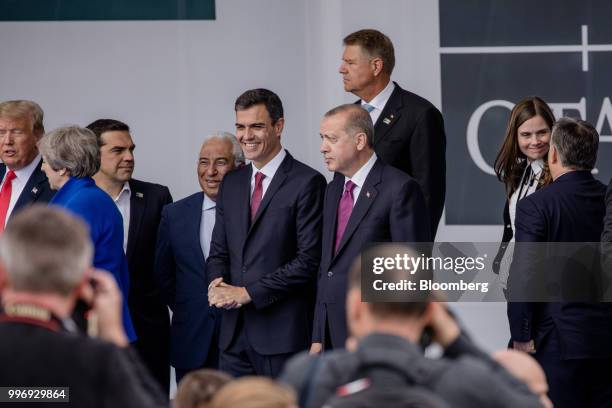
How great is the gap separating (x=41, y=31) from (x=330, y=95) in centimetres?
190

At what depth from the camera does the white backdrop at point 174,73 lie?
7426mm

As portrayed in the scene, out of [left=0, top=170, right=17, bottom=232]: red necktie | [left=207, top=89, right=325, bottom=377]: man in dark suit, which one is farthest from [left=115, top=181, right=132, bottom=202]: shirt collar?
[left=207, top=89, right=325, bottom=377]: man in dark suit

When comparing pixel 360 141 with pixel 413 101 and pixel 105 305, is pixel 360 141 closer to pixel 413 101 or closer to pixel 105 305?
pixel 413 101

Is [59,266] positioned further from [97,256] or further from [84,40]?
[84,40]

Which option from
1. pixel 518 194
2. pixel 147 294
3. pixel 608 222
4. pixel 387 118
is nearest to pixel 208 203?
pixel 147 294

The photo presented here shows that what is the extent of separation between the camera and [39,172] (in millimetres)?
6070

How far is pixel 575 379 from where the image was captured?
531 cm

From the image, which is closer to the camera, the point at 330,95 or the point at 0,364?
the point at 0,364

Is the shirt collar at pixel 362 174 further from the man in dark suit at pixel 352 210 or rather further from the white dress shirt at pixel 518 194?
the white dress shirt at pixel 518 194

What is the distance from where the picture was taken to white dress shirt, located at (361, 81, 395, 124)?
5879 millimetres

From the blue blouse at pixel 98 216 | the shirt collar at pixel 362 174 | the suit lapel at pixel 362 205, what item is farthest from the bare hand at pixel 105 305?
the shirt collar at pixel 362 174

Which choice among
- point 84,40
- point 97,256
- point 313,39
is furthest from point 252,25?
point 97,256

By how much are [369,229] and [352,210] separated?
14 cm

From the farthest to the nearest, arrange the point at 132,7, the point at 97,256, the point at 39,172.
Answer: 1. the point at 132,7
2. the point at 39,172
3. the point at 97,256
